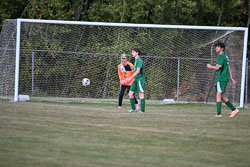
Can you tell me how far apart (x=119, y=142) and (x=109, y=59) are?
1200cm

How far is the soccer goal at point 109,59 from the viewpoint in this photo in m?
17.6

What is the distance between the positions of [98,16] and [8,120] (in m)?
16.1

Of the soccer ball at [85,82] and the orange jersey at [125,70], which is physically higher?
the orange jersey at [125,70]

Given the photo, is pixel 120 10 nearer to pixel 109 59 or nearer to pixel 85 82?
pixel 109 59

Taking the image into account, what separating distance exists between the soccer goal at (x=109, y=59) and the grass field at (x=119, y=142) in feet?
24.3

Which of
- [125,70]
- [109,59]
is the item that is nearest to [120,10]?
[109,59]

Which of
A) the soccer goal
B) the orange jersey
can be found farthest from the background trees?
the orange jersey

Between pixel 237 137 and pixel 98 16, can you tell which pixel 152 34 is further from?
pixel 237 137

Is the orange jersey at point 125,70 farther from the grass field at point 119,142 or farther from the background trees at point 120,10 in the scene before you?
the background trees at point 120,10

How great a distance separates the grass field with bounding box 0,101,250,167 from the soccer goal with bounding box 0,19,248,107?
24.3 ft

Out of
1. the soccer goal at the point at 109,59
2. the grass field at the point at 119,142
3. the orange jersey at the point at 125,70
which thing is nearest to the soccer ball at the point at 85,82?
the soccer goal at the point at 109,59

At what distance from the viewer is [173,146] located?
6906mm

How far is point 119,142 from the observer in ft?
23.1

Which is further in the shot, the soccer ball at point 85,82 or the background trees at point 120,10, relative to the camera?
the background trees at point 120,10
